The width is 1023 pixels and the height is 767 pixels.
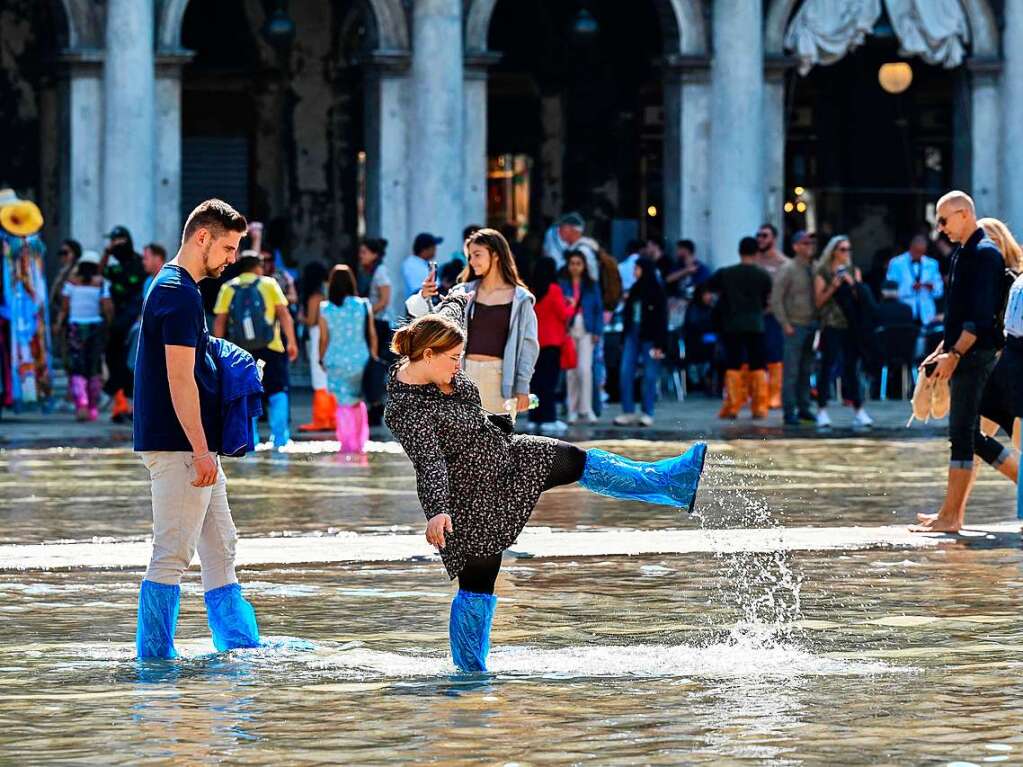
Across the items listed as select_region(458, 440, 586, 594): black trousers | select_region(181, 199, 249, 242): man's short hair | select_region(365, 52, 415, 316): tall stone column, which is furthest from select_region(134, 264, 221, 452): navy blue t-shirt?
select_region(365, 52, 415, 316): tall stone column

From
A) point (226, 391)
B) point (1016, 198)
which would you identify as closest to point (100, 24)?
point (1016, 198)

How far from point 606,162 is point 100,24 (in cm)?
858

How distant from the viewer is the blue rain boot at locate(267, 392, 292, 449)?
17391 mm

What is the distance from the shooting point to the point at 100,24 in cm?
2395

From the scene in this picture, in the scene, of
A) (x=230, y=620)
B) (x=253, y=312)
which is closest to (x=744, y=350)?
(x=253, y=312)

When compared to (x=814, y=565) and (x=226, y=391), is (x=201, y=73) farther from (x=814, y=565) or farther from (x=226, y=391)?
(x=226, y=391)

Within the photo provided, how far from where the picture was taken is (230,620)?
820cm

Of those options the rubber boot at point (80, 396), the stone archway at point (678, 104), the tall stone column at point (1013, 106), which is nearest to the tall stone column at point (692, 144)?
the stone archway at point (678, 104)

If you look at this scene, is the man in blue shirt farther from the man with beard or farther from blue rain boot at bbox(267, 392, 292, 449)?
the man with beard

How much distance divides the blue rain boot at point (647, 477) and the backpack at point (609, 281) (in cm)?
1264

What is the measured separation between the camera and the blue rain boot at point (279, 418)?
17391 millimetres

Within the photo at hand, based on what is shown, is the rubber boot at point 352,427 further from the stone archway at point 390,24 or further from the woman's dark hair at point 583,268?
the stone archway at point 390,24

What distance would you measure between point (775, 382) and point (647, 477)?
14.5 meters

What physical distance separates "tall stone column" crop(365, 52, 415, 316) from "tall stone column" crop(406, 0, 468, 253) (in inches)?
5.4
